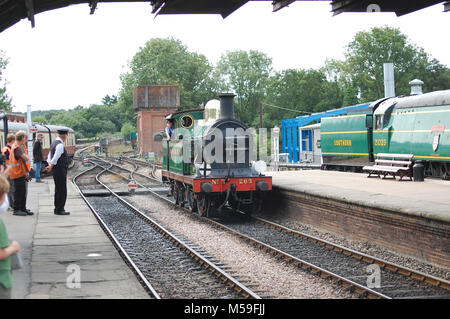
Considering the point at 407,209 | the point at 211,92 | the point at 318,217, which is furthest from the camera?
the point at 211,92

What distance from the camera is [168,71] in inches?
3093

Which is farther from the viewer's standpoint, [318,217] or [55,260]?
[318,217]

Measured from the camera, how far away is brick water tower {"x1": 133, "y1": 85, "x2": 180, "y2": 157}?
204ft

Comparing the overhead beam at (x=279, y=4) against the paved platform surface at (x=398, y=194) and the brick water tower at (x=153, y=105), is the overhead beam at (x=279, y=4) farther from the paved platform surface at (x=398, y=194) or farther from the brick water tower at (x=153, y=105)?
the brick water tower at (x=153, y=105)

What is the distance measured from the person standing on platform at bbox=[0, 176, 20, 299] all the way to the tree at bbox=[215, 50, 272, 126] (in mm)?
76087

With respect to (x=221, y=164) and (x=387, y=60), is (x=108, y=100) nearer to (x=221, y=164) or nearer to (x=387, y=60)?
(x=387, y=60)

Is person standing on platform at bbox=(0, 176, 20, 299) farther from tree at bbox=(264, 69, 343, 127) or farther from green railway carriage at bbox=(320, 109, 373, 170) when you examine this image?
tree at bbox=(264, 69, 343, 127)

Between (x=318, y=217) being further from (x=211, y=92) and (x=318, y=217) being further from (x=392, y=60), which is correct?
(x=211, y=92)

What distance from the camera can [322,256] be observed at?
9.67m

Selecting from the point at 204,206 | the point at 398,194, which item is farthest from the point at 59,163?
the point at 398,194

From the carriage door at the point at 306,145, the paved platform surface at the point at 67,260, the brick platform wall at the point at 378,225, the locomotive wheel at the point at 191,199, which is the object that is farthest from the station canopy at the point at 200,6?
the carriage door at the point at 306,145
